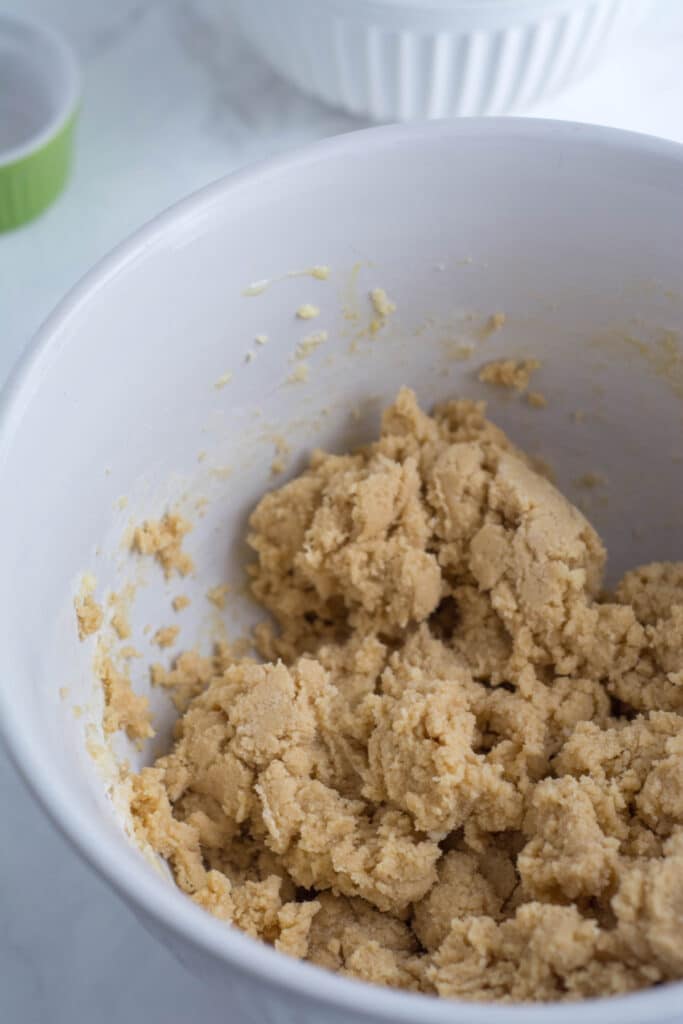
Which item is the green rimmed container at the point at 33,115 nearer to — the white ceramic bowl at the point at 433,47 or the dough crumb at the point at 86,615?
the white ceramic bowl at the point at 433,47

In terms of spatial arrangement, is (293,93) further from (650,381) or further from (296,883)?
(296,883)

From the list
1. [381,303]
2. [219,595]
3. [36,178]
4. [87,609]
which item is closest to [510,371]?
[381,303]

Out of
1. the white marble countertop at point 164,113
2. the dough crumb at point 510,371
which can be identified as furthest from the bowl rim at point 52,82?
the dough crumb at point 510,371

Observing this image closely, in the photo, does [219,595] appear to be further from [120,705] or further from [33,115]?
[33,115]

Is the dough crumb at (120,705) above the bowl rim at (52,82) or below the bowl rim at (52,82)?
below

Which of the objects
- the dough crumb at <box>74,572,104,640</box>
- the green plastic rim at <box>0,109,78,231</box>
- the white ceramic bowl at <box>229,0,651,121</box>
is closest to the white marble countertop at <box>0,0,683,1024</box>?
the green plastic rim at <box>0,109,78,231</box>

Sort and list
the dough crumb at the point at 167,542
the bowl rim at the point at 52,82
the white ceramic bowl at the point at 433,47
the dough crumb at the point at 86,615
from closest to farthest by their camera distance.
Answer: the dough crumb at the point at 86,615 < the dough crumb at the point at 167,542 < the white ceramic bowl at the point at 433,47 < the bowl rim at the point at 52,82
